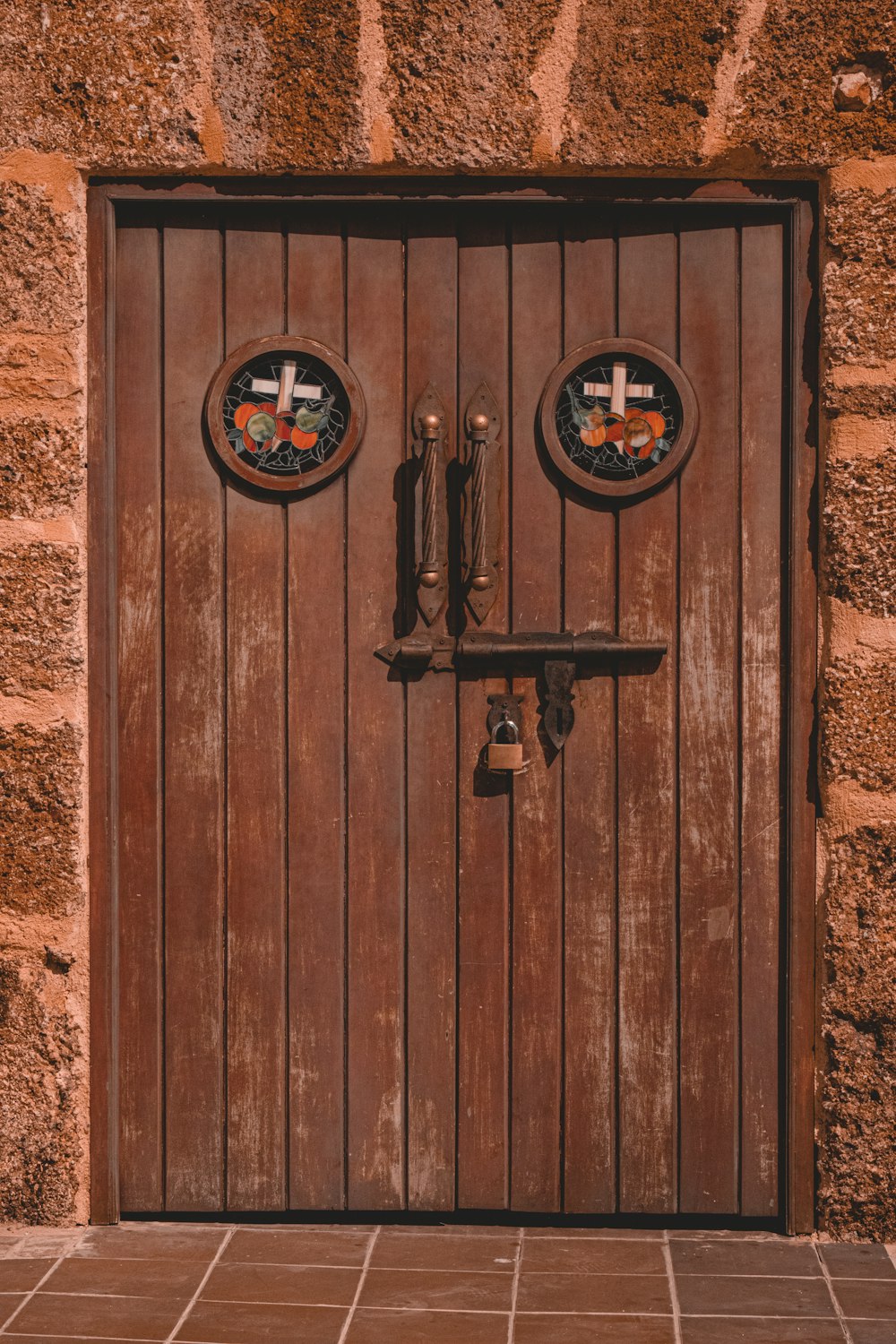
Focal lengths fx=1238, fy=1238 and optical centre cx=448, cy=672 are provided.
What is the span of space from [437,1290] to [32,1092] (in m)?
0.95

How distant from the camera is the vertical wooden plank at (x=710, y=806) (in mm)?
2699

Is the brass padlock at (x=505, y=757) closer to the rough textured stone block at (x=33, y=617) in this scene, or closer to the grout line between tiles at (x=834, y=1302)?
the rough textured stone block at (x=33, y=617)

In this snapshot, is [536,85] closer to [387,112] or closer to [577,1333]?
[387,112]

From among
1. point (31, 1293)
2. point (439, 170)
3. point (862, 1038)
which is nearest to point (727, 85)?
point (439, 170)

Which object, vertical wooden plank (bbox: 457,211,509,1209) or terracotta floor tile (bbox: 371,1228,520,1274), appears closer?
terracotta floor tile (bbox: 371,1228,520,1274)

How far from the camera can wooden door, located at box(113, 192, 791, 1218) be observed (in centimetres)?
270

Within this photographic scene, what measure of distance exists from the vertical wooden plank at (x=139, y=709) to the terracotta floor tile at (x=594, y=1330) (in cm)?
93

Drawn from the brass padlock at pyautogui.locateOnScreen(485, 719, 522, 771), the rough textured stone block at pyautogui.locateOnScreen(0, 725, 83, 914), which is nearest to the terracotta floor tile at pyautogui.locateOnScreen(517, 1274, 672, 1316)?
the brass padlock at pyautogui.locateOnScreen(485, 719, 522, 771)

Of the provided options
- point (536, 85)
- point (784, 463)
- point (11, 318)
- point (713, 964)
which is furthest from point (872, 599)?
point (11, 318)

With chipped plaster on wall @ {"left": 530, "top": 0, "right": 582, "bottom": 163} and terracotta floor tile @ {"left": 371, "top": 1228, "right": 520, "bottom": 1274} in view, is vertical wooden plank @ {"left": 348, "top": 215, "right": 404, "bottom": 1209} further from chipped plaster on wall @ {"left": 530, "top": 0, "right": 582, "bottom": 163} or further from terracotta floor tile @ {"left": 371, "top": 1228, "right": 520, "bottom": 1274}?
chipped plaster on wall @ {"left": 530, "top": 0, "right": 582, "bottom": 163}

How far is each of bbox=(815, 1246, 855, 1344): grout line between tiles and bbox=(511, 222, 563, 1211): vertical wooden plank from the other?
56 cm

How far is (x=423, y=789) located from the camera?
8.96 feet

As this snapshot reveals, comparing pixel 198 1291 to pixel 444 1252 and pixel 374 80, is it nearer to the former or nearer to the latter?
pixel 444 1252

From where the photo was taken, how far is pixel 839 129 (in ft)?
8.41
